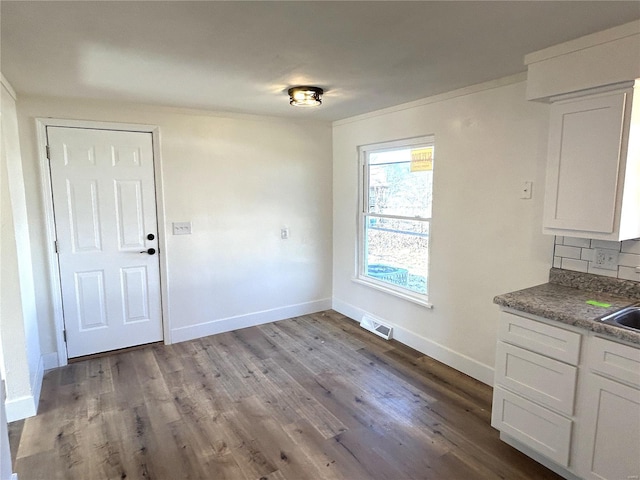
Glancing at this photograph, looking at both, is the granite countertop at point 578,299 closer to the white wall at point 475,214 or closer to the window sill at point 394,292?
the white wall at point 475,214

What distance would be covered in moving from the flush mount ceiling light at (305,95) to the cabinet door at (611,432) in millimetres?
2452

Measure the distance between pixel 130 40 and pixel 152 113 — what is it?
164 cm

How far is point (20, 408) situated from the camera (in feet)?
8.31

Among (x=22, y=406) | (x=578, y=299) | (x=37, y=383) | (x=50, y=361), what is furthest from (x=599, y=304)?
(x=50, y=361)

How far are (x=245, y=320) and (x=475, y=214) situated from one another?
2.62m

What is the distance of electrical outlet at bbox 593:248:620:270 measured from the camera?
85.6 inches

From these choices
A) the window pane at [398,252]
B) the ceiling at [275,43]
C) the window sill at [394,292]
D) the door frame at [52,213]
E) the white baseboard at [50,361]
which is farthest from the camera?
the window pane at [398,252]

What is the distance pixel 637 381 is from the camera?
5.31 ft

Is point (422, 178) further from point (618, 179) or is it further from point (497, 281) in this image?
point (618, 179)

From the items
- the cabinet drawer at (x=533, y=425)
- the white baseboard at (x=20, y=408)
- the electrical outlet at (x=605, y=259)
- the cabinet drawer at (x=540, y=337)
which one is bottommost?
the white baseboard at (x=20, y=408)

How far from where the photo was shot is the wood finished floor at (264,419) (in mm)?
2096

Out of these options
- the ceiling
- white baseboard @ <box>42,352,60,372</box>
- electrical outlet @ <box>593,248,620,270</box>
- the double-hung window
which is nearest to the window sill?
the double-hung window

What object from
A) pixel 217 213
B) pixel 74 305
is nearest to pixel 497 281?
pixel 217 213

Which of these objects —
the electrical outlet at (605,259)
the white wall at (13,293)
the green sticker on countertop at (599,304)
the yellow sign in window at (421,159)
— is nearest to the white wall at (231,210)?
the white wall at (13,293)
